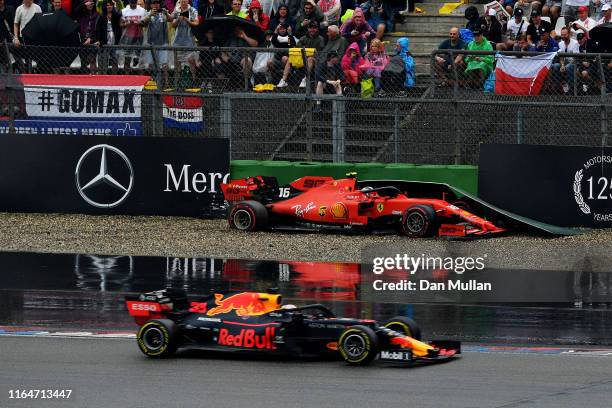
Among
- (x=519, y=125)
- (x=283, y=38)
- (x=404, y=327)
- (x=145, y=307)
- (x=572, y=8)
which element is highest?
(x=572, y=8)

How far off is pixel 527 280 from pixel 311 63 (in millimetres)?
6411

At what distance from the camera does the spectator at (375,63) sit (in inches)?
763

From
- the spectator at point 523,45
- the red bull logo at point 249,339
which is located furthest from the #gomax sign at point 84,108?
the red bull logo at point 249,339

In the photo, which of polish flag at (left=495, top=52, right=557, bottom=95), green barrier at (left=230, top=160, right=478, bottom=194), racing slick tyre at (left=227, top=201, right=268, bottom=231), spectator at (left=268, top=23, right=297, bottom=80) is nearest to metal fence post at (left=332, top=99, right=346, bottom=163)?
green barrier at (left=230, top=160, right=478, bottom=194)

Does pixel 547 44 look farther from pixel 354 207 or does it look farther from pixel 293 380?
pixel 293 380

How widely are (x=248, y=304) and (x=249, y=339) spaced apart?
1.16 ft

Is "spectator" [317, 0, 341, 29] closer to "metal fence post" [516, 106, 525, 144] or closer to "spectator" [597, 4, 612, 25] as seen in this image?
"spectator" [597, 4, 612, 25]

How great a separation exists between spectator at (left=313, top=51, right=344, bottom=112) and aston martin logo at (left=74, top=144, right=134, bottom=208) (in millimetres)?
3227

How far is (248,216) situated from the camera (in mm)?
18578

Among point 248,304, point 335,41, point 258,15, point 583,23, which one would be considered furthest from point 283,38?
point 248,304

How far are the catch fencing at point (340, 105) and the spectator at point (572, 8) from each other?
319cm

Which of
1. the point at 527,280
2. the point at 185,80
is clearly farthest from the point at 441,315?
the point at 185,80

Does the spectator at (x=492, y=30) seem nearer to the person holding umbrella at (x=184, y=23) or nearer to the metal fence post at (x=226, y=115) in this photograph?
the metal fence post at (x=226, y=115)

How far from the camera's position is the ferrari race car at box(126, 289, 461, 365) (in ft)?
31.4
